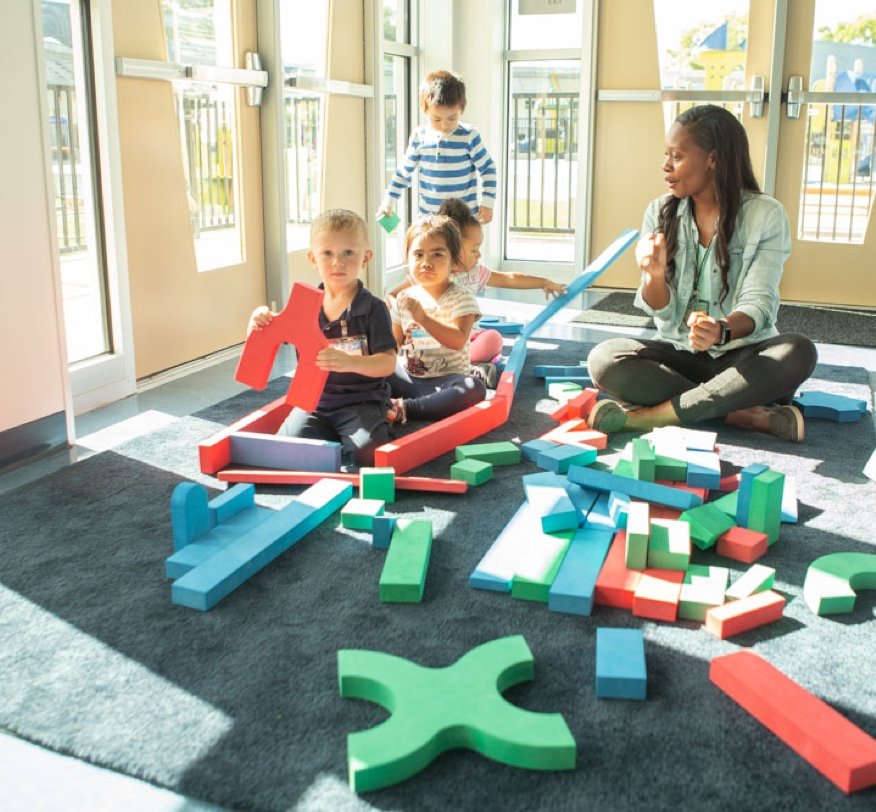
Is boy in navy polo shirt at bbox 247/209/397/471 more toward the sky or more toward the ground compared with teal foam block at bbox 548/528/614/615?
more toward the sky

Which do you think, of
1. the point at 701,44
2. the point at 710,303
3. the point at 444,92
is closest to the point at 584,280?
the point at 710,303

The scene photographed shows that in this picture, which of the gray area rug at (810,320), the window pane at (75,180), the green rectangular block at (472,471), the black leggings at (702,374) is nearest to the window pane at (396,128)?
the gray area rug at (810,320)

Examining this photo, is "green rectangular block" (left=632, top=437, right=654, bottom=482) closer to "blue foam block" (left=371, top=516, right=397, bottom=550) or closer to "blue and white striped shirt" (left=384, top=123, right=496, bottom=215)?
"blue foam block" (left=371, top=516, right=397, bottom=550)

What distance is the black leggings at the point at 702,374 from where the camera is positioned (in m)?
2.49

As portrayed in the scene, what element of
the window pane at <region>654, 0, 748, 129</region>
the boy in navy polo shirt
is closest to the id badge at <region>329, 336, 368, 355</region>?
the boy in navy polo shirt

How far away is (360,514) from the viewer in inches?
74.0

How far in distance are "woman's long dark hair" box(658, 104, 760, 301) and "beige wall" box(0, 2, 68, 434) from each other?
160 centimetres

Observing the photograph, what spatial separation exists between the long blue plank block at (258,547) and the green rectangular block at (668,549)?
652mm

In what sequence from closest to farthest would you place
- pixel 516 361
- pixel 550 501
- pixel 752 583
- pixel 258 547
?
1. pixel 752 583
2. pixel 258 547
3. pixel 550 501
4. pixel 516 361

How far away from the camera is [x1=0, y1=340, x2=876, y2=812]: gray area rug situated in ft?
3.75

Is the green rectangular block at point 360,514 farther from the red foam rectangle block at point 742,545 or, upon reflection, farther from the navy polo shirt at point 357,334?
the red foam rectangle block at point 742,545

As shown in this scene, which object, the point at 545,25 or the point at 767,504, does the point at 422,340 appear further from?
the point at 545,25

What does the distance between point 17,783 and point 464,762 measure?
543mm

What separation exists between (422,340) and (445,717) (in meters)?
1.64
